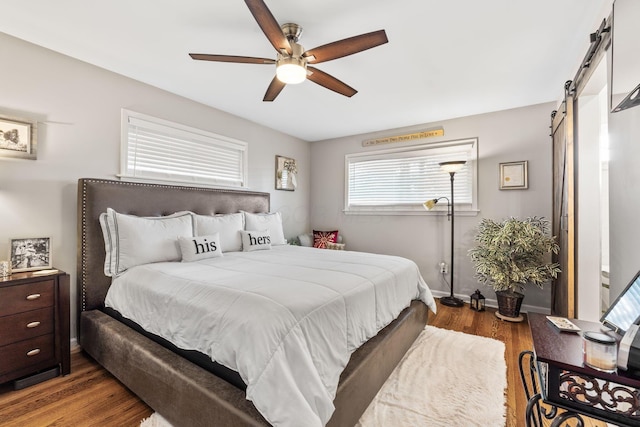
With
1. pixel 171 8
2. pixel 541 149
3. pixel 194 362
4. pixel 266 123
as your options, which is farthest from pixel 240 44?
pixel 541 149

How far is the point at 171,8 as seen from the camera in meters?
1.85

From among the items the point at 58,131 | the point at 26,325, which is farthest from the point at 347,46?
the point at 26,325

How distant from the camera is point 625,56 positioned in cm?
126

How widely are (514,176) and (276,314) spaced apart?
11.8 feet

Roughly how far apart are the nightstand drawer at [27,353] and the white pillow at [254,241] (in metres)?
1.66

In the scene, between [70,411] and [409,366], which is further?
[409,366]

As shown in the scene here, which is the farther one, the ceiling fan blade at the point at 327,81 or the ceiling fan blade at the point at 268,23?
the ceiling fan blade at the point at 327,81

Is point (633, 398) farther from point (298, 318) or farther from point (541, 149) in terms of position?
point (541, 149)

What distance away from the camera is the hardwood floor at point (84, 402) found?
1.58 metres

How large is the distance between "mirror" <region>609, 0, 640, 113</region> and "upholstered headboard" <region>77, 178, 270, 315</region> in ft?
11.1

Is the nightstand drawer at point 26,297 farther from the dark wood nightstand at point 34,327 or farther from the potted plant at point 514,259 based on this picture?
the potted plant at point 514,259

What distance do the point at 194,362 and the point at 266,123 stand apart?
3.49 metres

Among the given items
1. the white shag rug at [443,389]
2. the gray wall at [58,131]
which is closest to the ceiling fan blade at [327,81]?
the gray wall at [58,131]

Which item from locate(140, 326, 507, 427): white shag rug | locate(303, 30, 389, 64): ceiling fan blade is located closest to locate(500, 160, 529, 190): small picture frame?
locate(140, 326, 507, 427): white shag rug
